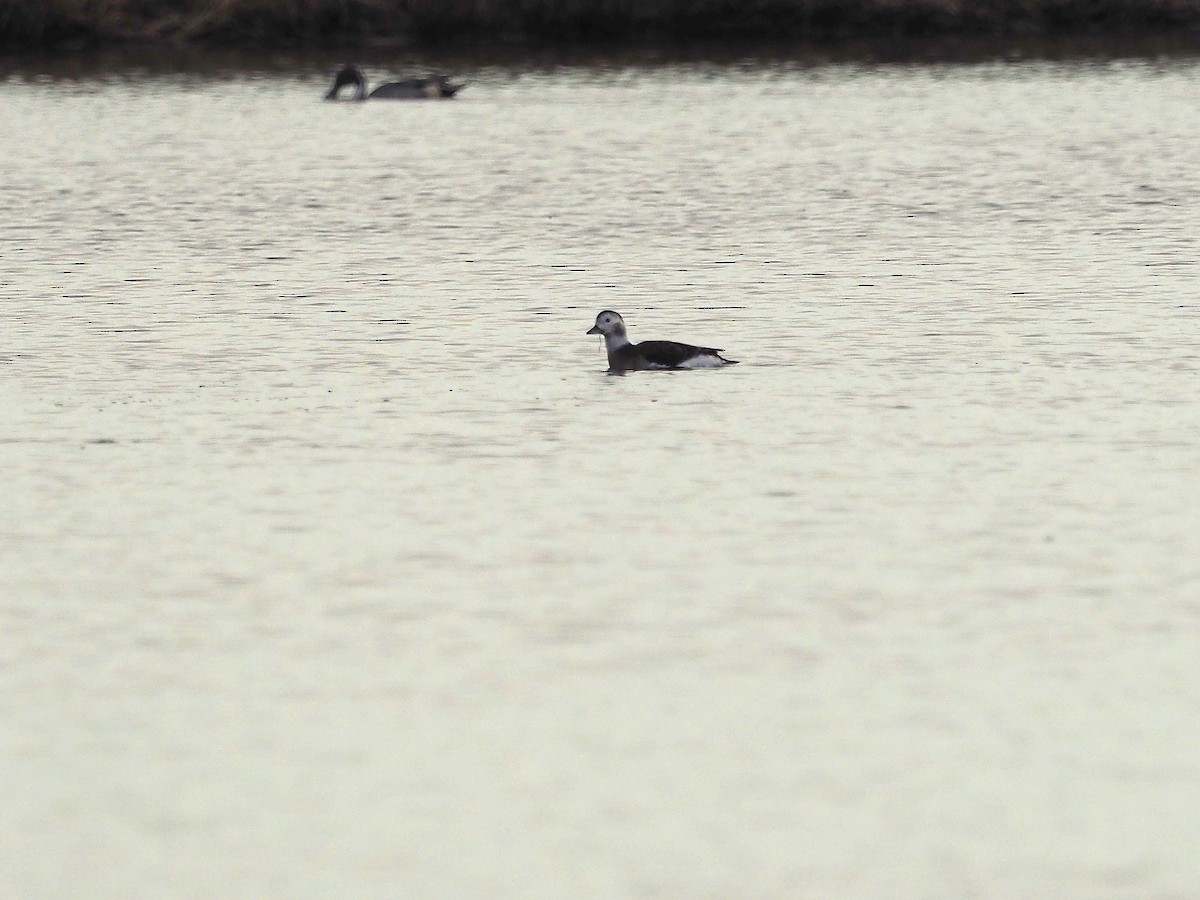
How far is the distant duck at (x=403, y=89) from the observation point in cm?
4929

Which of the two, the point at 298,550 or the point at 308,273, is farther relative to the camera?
the point at 308,273

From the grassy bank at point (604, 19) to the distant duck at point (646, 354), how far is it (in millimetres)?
44821

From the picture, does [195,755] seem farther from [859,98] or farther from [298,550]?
[859,98]

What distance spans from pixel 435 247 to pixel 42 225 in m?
5.68

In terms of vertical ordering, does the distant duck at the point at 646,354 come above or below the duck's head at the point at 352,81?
above

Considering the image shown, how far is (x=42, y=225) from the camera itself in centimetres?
3198

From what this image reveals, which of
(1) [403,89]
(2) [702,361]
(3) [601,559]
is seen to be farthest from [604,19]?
(3) [601,559]

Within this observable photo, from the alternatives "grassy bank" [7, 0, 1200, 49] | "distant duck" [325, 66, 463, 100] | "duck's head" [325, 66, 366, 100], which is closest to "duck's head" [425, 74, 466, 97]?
"distant duck" [325, 66, 463, 100]

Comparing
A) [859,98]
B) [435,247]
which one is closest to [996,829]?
[435,247]

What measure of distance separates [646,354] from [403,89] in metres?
30.7

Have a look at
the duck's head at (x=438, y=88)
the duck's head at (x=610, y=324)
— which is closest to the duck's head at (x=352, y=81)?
the duck's head at (x=438, y=88)

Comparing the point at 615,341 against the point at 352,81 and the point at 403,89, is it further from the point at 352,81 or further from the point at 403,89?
the point at 352,81

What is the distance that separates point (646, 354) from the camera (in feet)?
65.0

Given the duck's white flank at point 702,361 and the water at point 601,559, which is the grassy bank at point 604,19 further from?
the duck's white flank at point 702,361
